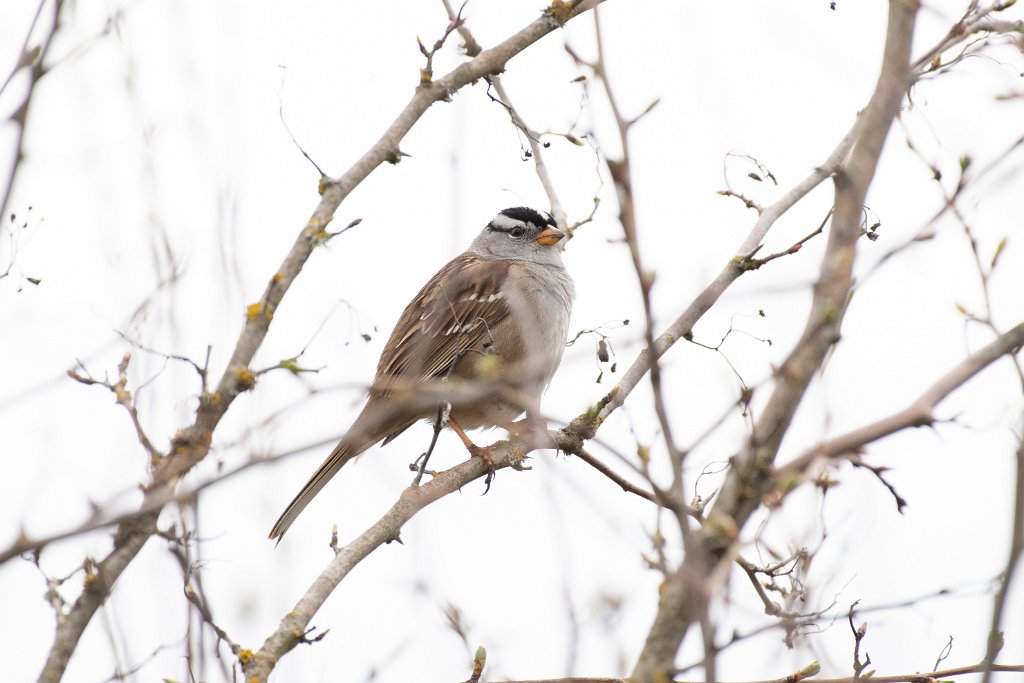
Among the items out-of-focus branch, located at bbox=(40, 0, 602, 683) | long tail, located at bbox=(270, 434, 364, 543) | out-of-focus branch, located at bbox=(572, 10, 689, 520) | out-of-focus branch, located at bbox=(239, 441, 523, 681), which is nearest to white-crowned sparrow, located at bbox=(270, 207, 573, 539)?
long tail, located at bbox=(270, 434, 364, 543)

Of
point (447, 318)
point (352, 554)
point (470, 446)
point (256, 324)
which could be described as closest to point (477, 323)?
point (447, 318)

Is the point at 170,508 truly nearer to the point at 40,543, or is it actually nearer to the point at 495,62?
the point at 40,543

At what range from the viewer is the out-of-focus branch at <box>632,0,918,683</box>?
1.94m

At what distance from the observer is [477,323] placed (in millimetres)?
6539

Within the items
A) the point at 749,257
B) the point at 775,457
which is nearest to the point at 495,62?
the point at 749,257

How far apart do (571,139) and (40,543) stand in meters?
2.70

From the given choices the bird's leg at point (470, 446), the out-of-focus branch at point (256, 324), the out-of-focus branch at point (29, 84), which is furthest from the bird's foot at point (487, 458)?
the out-of-focus branch at point (29, 84)

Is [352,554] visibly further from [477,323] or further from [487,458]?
[477,323]

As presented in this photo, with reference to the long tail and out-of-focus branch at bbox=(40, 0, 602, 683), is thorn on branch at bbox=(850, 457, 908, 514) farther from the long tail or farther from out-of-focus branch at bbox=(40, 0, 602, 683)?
the long tail

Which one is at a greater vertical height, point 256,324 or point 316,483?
point 316,483

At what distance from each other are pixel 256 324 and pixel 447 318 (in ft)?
9.01

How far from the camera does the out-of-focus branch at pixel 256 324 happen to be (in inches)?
119

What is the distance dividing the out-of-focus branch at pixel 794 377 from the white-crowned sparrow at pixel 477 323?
344 cm

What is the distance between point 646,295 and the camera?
179 centimetres
